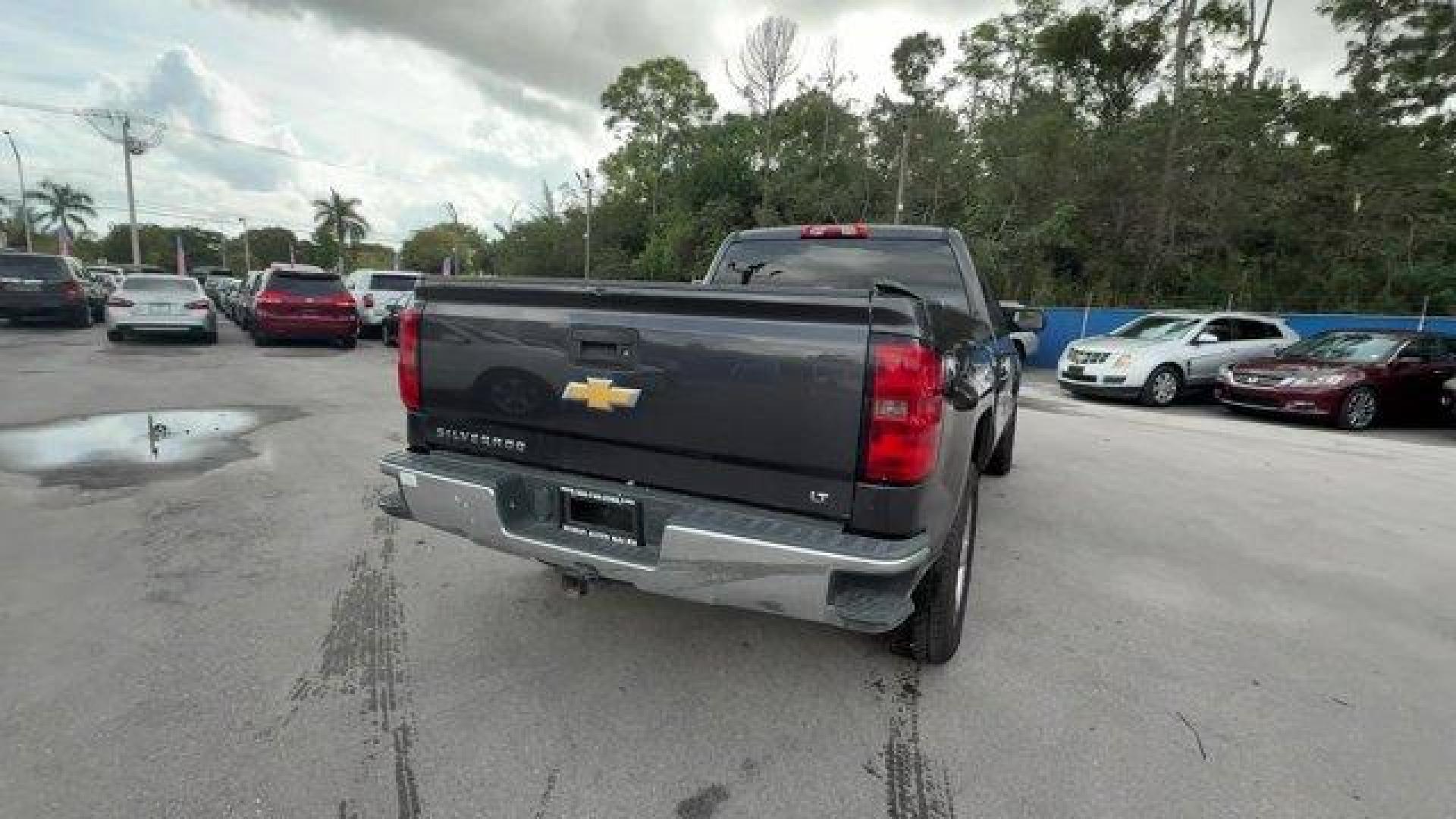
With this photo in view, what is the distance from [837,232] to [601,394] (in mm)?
2508

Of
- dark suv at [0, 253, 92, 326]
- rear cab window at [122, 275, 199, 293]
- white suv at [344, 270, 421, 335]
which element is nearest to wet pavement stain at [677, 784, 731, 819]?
rear cab window at [122, 275, 199, 293]

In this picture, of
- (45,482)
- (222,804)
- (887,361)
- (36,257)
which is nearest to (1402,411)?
(887,361)

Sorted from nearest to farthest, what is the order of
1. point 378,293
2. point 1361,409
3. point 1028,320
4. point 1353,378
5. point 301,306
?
point 1028,320, point 1353,378, point 1361,409, point 301,306, point 378,293

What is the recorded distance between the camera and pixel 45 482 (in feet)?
16.7

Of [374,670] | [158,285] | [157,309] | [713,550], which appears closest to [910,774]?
[713,550]

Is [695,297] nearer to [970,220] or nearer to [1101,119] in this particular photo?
[970,220]

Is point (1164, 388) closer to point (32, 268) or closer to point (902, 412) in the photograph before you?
point (902, 412)

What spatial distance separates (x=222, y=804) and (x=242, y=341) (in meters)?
16.2

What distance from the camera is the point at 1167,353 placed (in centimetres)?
1195

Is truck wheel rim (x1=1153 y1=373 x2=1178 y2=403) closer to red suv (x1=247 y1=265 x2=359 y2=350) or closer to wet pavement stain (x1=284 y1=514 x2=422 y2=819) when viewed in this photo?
wet pavement stain (x1=284 y1=514 x2=422 y2=819)

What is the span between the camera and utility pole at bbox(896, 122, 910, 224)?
24.4 metres

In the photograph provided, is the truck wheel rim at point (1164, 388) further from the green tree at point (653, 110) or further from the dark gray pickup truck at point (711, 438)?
the green tree at point (653, 110)

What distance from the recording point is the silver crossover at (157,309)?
1338 cm

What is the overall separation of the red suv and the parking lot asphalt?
9492 millimetres
